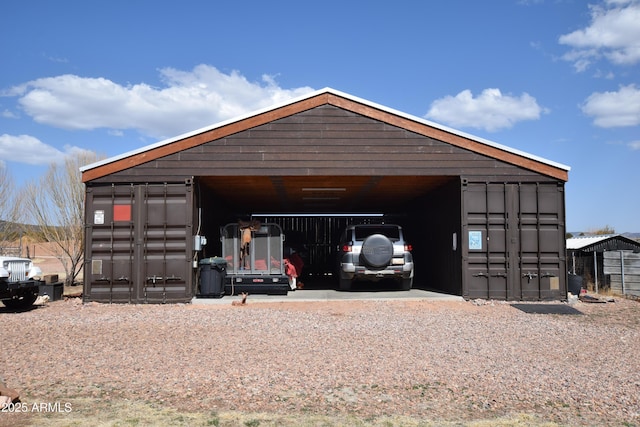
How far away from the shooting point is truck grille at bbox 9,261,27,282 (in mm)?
12094

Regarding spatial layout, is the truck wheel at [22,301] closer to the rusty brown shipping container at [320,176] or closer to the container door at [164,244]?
the rusty brown shipping container at [320,176]

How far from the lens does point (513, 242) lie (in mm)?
13461

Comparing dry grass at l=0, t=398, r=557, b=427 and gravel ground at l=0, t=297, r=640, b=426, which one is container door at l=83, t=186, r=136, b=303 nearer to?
gravel ground at l=0, t=297, r=640, b=426

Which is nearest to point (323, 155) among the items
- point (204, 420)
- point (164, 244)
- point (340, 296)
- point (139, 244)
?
point (340, 296)

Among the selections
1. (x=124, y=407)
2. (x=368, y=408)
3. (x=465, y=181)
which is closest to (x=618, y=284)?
(x=465, y=181)

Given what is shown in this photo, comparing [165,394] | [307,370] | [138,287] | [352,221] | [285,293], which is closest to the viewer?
[165,394]

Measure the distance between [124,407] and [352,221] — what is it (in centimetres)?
1944

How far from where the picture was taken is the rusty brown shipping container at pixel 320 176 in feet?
43.3

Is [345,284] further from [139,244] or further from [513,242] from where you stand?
[139,244]

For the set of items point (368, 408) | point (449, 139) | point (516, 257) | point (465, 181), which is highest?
point (449, 139)

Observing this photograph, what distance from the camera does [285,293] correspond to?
14.7m

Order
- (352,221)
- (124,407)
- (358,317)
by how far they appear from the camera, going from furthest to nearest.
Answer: (352,221) → (358,317) → (124,407)

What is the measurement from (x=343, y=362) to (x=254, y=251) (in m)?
8.34

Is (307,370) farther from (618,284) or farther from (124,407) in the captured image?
(618,284)
